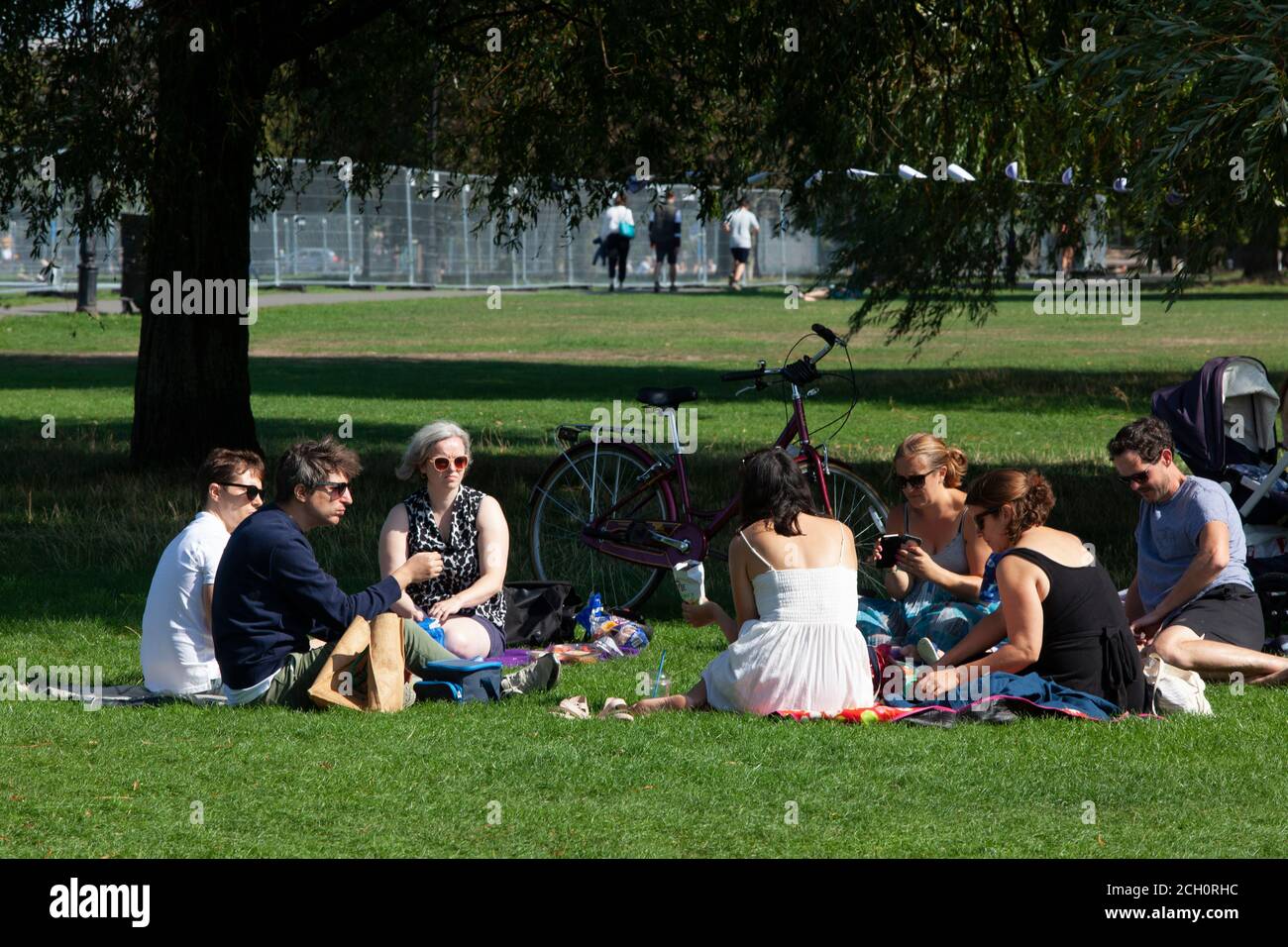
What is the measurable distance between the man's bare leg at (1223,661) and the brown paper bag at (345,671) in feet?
11.1

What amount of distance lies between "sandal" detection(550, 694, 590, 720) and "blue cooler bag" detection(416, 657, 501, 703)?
1.36 ft

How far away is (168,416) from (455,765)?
304 inches

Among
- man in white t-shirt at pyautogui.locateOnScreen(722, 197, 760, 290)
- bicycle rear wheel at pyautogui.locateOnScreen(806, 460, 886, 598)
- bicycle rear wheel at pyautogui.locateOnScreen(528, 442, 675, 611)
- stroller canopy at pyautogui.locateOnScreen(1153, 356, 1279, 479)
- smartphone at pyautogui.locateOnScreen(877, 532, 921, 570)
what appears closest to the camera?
smartphone at pyautogui.locateOnScreen(877, 532, 921, 570)

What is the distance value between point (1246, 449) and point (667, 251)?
3791cm

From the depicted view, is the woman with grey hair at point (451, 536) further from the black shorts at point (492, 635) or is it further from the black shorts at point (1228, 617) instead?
the black shorts at point (1228, 617)

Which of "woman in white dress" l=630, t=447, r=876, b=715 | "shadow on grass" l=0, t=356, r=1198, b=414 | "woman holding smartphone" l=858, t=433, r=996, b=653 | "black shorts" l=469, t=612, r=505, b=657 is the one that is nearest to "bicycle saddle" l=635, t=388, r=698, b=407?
"woman holding smartphone" l=858, t=433, r=996, b=653

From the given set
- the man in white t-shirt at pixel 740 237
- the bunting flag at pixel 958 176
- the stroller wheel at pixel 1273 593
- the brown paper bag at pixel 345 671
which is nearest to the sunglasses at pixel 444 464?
the brown paper bag at pixel 345 671

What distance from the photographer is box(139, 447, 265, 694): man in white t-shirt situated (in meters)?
7.45

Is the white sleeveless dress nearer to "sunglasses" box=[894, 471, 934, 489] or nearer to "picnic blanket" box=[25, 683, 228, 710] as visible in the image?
"sunglasses" box=[894, 471, 934, 489]

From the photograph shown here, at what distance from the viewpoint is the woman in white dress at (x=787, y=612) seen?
6.96m

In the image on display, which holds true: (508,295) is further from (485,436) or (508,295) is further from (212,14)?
(212,14)

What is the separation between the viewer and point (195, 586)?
747cm

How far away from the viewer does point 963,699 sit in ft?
23.1
